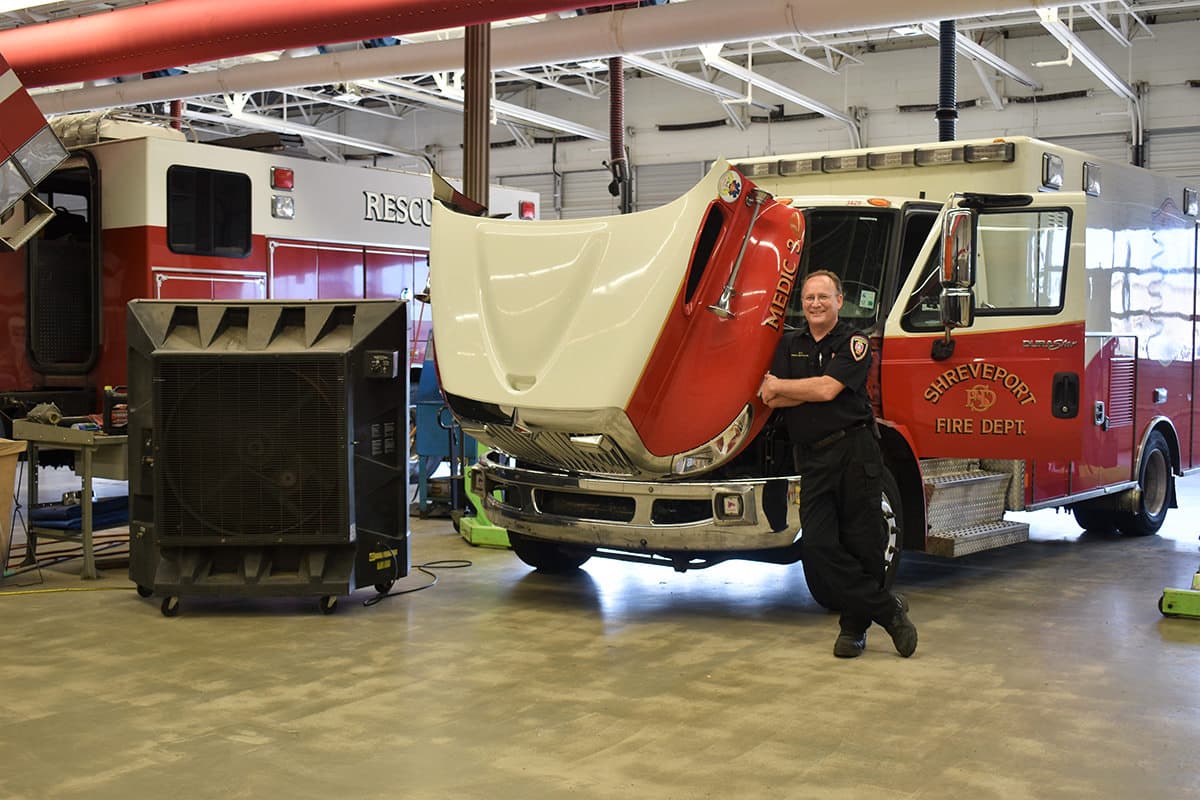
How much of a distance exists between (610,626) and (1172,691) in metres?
2.84

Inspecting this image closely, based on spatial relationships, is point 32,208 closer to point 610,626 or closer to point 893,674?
point 610,626

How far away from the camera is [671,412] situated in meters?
6.89

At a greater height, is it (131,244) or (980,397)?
(131,244)

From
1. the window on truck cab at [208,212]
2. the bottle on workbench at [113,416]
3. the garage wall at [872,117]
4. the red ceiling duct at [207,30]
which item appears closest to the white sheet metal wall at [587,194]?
the garage wall at [872,117]

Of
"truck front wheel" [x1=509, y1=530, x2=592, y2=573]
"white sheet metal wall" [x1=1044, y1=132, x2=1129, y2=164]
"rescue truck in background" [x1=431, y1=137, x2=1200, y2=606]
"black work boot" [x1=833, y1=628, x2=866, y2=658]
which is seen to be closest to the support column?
"rescue truck in background" [x1=431, y1=137, x2=1200, y2=606]

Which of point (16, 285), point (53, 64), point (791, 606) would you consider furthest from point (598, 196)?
point (791, 606)

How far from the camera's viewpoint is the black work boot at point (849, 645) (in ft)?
21.2

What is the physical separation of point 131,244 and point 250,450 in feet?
13.8

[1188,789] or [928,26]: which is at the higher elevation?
[928,26]

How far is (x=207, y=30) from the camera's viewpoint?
12.0m

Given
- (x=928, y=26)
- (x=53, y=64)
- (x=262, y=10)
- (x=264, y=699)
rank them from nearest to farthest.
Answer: (x=264, y=699) → (x=262, y=10) → (x=53, y=64) → (x=928, y=26)

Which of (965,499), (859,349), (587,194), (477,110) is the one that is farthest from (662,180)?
(859,349)

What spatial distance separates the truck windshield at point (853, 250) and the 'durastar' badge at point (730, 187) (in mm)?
1076

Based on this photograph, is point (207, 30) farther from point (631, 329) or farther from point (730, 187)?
point (631, 329)
